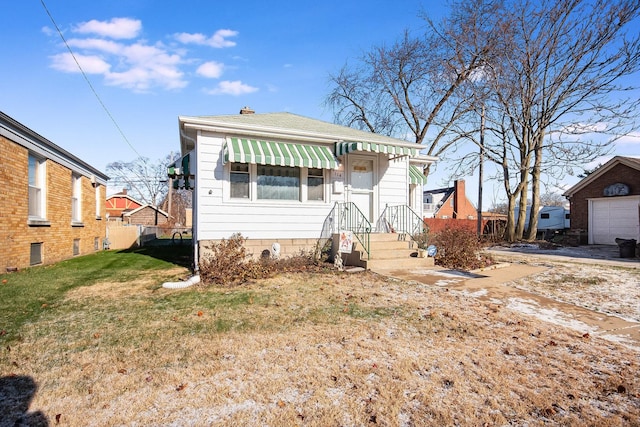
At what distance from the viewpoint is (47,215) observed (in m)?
10.6

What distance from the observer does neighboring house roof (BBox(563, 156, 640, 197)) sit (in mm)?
17406

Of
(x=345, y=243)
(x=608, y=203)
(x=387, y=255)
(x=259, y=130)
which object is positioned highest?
(x=259, y=130)

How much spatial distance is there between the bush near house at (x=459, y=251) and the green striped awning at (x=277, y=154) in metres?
3.77

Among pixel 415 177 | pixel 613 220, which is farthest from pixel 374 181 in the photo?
pixel 613 220

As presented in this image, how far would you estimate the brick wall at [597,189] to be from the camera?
1762cm

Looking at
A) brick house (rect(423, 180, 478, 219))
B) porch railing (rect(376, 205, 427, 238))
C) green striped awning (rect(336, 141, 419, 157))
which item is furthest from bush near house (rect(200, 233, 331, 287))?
brick house (rect(423, 180, 478, 219))

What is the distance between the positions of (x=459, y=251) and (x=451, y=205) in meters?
32.7

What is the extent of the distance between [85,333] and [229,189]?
17.4 ft

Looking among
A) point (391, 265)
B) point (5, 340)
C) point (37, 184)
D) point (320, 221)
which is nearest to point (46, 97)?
point (37, 184)

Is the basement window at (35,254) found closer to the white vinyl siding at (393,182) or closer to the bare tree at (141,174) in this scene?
the white vinyl siding at (393,182)

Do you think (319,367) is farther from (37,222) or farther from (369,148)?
(37,222)

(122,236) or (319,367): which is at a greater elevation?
(122,236)

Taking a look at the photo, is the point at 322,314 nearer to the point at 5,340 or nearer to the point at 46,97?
the point at 5,340

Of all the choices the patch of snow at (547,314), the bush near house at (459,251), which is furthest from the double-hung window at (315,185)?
the patch of snow at (547,314)
